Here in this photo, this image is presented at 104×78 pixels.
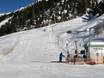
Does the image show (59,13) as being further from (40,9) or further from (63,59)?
(63,59)

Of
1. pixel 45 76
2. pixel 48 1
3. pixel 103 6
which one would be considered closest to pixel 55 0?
pixel 48 1

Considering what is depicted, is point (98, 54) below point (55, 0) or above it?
below

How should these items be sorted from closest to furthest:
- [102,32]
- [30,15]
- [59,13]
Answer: [102,32] → [59,13] → [30,15]

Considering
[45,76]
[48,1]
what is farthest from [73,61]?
[48,1]

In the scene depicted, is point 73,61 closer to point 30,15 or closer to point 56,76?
point 56,76

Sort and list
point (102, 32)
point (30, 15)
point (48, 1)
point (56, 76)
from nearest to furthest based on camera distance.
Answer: point (56, 76) → point (102, 32) → point (30, 15) → point (48, 1)

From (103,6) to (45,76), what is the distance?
283ft

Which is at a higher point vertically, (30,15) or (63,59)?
(30,15)

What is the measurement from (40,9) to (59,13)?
986 inches

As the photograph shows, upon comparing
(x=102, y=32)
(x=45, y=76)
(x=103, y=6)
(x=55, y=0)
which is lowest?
(x=45, y=76)

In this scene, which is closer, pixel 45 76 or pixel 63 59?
pixel 45 76

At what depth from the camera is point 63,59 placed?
153ft

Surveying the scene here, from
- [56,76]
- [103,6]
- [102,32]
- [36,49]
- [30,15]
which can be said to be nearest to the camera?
[56,76]

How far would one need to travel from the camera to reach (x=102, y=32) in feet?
250
